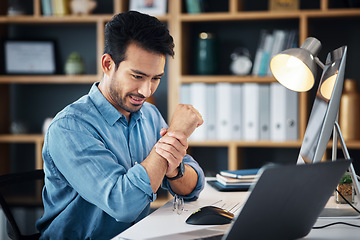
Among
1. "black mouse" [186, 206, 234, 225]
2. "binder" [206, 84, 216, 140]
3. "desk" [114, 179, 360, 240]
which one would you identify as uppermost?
"binder" [206, 84, 216, 140]

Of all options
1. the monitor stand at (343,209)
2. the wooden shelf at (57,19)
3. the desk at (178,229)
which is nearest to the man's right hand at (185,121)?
the desk at (178,229)

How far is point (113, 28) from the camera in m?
1.55

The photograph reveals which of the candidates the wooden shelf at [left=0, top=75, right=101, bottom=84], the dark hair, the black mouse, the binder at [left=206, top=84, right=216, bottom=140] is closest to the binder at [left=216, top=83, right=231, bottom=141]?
the binder at [left=206, top=84, right=216, bottom=140]

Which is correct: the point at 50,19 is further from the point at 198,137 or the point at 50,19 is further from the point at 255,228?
the point at 255,228

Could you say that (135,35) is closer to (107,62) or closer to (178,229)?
(107,62)

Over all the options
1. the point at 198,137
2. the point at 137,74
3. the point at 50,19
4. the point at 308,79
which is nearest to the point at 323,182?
the point at 308,79

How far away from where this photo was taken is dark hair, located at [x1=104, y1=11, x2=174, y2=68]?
5.01 feet

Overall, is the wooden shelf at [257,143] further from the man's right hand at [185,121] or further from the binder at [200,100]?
the man's right hand at [185,121]

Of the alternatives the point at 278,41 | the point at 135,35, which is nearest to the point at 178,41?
the point at 278,41

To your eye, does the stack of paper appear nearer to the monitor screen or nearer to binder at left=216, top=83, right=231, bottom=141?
the monitor screen

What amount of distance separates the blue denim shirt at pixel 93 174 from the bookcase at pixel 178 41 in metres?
1.47

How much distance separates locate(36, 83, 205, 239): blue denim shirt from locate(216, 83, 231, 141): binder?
140 centimetres

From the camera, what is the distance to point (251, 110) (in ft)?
9.91

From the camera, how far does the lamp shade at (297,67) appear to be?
5.00ft
